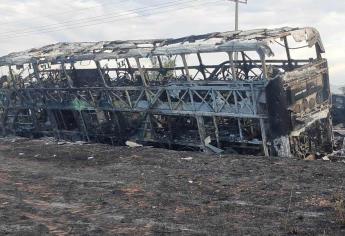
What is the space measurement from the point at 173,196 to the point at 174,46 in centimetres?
697

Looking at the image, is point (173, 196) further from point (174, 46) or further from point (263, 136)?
point (174, 46)

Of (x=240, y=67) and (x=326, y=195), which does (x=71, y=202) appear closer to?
(x=326, y=195)

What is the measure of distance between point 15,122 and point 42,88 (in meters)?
3.03

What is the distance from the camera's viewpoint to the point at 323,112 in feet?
46.3

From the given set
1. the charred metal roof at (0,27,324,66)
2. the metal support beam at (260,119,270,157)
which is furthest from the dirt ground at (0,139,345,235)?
the charred metal roof at (0,27,324,66)

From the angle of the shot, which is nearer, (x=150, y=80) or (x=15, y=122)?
(x=150, y=80)

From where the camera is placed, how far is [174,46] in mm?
13820

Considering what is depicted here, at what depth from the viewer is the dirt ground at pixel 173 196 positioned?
6.35 m

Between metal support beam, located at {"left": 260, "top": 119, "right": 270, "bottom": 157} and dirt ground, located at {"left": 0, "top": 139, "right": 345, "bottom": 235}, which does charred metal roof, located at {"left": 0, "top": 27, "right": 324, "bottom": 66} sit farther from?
dirt ground, located at {"left": 0, "top": 139, "right": 345, "bottom": 235}

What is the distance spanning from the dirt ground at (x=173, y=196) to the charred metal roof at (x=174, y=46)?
11.0 feet

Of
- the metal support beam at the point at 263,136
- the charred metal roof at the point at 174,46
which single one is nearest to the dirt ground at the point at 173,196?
the metal support beam at the point at 263,136

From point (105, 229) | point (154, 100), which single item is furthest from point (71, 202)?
point (154, 100)

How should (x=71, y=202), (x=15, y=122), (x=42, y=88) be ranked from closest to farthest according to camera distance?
(x=71, y=202)
(x=42, y=88)
(x=15, y=122)

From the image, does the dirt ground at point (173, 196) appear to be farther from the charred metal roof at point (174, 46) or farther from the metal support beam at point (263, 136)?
the charred metal roof at point (174, 46)
